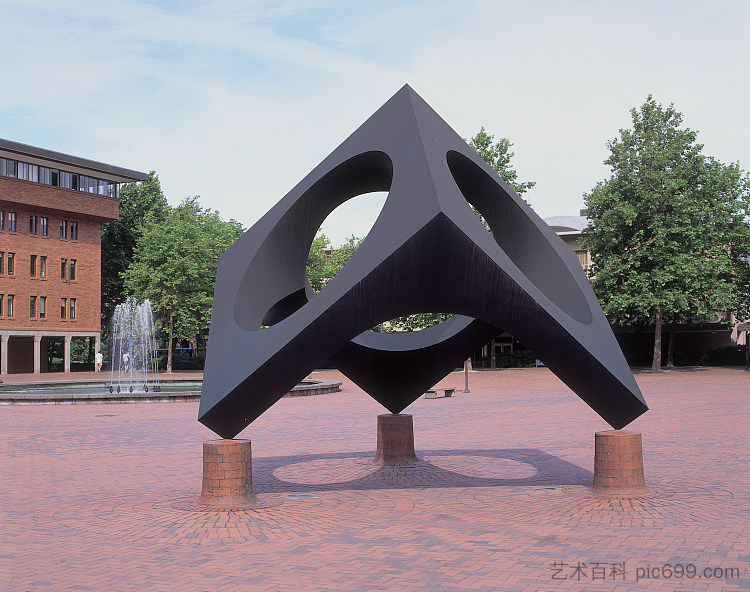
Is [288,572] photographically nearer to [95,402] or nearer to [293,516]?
[293,516]

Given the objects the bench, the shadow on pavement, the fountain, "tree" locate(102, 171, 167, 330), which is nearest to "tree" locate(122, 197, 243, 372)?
the fountain

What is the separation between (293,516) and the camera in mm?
8914

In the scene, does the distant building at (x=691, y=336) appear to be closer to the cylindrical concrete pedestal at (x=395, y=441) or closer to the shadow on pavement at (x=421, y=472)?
the shadow on pavement at (x=421, y=472)

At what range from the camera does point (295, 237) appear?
38.1 feet

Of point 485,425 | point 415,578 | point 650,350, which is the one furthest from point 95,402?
point 650,350

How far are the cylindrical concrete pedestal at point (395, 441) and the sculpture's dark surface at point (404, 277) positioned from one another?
8.86 feet

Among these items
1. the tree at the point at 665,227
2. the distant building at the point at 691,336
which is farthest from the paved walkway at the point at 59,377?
the distant building at the point at 691,336

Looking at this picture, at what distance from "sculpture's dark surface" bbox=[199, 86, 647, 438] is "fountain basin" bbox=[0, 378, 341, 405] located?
16094mm

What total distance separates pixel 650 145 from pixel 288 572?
43.7 m

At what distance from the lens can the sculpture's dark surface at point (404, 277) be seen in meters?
9.21

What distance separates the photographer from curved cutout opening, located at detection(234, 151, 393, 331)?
10969 millimetres

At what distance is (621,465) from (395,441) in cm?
415

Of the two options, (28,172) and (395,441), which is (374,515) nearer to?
(395,441)

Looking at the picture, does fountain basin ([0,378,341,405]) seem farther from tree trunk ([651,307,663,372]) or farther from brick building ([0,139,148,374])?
tree trunk ([651,307,663,372])
